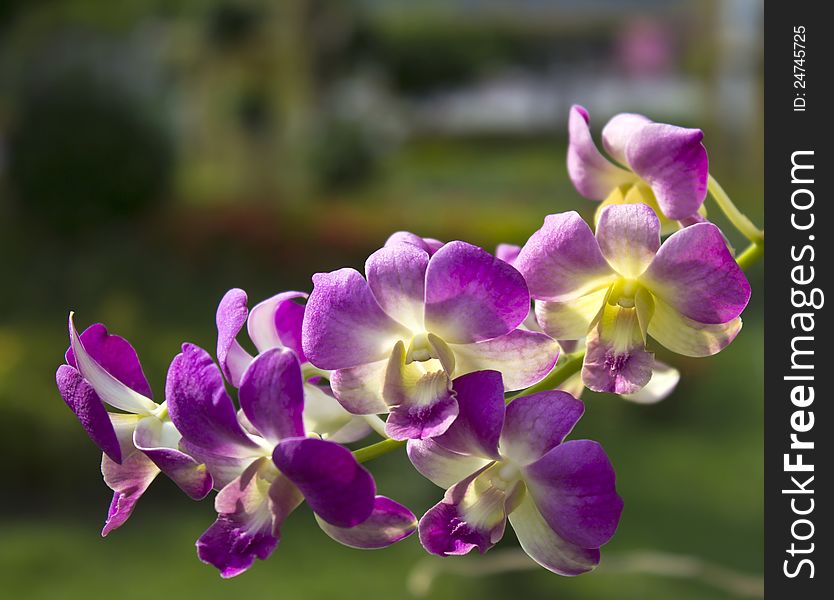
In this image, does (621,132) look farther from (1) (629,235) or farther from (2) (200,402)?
(2) (200,402)

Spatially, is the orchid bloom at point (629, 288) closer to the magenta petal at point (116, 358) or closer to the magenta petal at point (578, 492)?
the magenta petal at point (578, 492)

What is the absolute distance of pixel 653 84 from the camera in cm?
1048

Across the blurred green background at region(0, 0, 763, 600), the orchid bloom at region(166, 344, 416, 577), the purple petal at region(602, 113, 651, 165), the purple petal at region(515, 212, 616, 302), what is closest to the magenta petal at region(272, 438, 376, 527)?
the orchid bloom at region(166, 344, 416, 577)

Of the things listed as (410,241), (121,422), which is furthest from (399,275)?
(121,422)

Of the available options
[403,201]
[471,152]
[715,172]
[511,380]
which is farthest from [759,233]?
[471,152]

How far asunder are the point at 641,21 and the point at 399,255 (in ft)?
38.0

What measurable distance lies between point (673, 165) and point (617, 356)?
0.09m

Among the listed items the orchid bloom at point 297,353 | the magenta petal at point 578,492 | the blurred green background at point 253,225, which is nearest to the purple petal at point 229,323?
the orchid bloom at point 297,353

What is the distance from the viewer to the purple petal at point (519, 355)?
14.8 inches

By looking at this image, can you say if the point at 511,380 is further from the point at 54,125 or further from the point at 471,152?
the point at 471,152

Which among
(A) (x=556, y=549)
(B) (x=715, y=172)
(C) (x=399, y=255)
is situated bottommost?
(B) (x=715, y=172)

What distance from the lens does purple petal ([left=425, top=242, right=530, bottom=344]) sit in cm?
35

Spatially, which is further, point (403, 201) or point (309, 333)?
point (403, 201)

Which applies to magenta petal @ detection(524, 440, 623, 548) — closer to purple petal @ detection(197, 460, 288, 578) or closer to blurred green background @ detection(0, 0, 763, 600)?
purple petal @ detection(197, 460, 288, 578)
